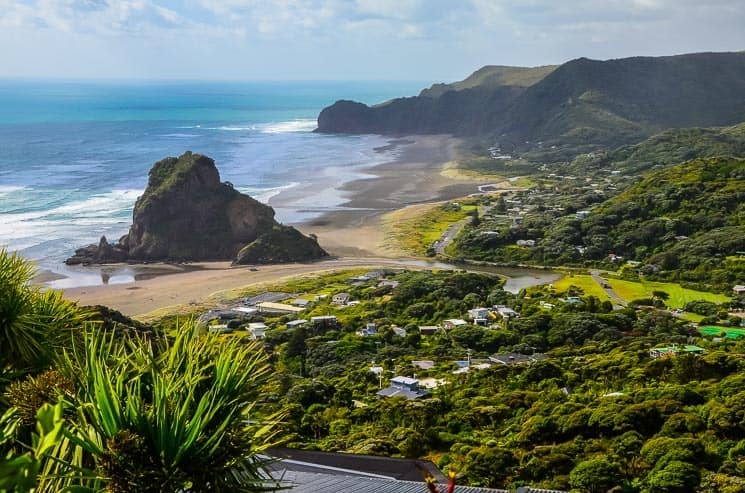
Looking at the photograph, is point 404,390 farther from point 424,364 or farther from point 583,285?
point 583,285

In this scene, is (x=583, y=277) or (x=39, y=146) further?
(x=39, y=146)

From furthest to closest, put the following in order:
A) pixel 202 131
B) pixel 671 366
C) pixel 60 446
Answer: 1. pixel 202 131
2. pixel 671 366
3. pixel 60 446

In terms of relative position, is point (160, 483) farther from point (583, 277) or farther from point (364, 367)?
point (583, 277)

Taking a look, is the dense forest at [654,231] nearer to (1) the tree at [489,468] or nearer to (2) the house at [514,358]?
(2) the house at [514,358]

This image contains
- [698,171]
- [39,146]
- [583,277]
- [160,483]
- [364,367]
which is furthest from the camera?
[39,146]

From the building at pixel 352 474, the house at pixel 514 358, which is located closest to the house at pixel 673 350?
the house at pixel 514 358

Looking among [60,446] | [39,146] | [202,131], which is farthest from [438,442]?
[202,131]

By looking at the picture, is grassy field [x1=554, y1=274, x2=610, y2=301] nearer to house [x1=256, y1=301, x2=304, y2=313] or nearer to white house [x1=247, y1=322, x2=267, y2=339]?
house [x1=256, y1=301, x2=304, y2=313]

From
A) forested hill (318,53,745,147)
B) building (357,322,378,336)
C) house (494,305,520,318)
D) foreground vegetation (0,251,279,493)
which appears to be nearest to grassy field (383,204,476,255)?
house (494,305,520,318)
